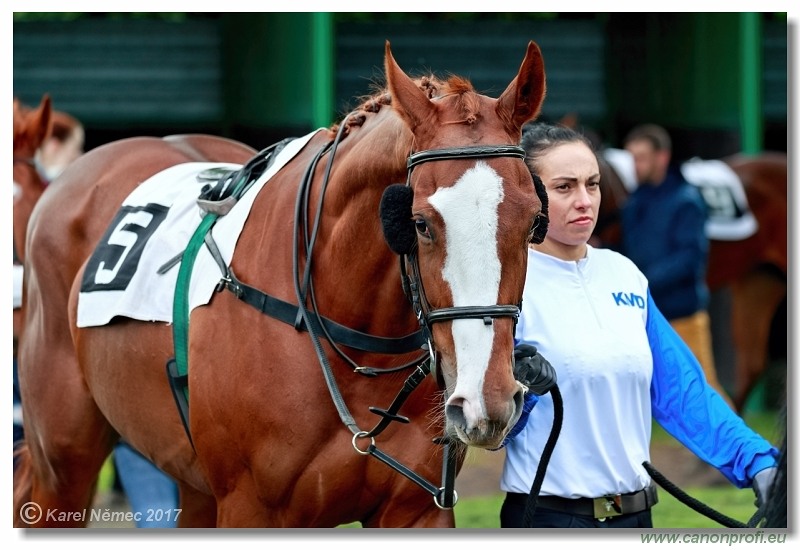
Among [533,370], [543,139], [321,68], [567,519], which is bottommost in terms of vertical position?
[567,519]

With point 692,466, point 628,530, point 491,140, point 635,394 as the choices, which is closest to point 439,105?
point 491,140

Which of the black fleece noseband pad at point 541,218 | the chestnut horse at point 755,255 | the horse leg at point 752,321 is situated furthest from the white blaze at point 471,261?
the horse leg at point 752,321

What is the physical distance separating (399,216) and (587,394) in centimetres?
81

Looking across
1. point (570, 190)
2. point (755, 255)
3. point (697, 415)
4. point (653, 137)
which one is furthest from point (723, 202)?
point (570, 190)

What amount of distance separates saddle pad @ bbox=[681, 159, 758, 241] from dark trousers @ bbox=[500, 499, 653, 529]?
17.6 ft

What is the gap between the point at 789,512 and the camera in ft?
10.0

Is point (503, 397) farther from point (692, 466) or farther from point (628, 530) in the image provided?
point (692, 466)

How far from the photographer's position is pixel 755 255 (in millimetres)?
8539

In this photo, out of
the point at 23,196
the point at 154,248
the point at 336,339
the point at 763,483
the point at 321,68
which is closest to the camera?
the point at 763,483

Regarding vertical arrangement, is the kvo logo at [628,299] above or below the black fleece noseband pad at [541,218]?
below

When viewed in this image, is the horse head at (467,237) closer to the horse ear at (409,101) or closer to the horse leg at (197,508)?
the horse ear at (409,101)

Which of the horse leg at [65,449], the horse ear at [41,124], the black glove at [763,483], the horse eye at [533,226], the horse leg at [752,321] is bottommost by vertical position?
the horse leg at [752,321]

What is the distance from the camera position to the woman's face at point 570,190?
10.4 ft

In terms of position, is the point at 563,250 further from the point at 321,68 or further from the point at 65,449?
the point at 321,68
